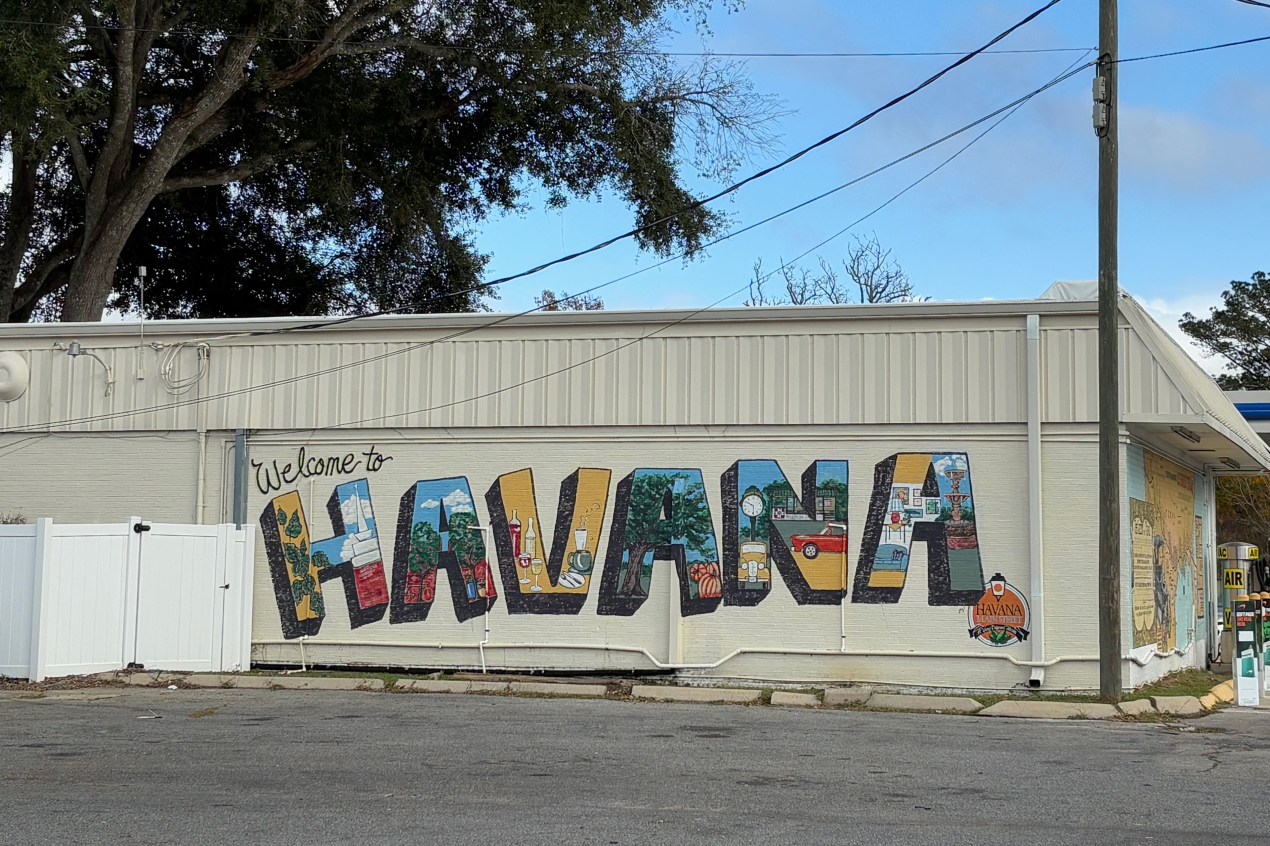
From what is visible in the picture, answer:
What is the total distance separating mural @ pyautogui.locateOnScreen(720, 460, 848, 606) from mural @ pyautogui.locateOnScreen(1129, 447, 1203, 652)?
3578 millimetres

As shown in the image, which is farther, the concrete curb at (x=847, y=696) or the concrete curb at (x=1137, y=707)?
the concrete curb at (x=847, y=696)

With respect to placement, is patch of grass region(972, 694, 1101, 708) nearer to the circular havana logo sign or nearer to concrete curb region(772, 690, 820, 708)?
the circular havana logo sign

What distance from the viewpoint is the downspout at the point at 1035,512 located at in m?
15.8

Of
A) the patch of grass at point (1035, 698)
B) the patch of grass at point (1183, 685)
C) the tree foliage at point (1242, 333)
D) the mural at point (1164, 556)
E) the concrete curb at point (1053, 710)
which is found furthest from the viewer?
the tree foliage at point (1242, 333)

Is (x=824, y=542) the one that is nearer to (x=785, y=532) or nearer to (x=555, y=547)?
(x=785, y=532)

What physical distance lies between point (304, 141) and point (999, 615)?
61.5 feet

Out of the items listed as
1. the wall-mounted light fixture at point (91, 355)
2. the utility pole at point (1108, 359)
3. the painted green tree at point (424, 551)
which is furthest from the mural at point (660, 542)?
the wall-mounted light fixture at point (91, 355)

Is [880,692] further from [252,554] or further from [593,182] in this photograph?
[593,182]

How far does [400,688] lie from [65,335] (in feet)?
23.7

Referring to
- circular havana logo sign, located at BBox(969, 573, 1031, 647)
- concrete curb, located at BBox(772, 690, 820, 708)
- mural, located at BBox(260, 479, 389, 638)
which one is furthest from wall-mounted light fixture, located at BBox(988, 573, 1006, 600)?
mural, located at BBox(260, 479, 389, 638)

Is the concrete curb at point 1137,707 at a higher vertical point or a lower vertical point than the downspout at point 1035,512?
lower

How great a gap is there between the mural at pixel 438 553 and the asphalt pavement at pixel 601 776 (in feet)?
9.87

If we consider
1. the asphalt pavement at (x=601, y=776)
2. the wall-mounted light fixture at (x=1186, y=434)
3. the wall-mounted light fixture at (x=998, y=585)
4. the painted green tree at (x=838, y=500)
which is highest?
the wall-mounted light fixture at (x=1186, y=434)

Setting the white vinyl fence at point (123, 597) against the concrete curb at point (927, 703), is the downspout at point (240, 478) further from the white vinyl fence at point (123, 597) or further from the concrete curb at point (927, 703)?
the concrete curb at point (927, 703)
